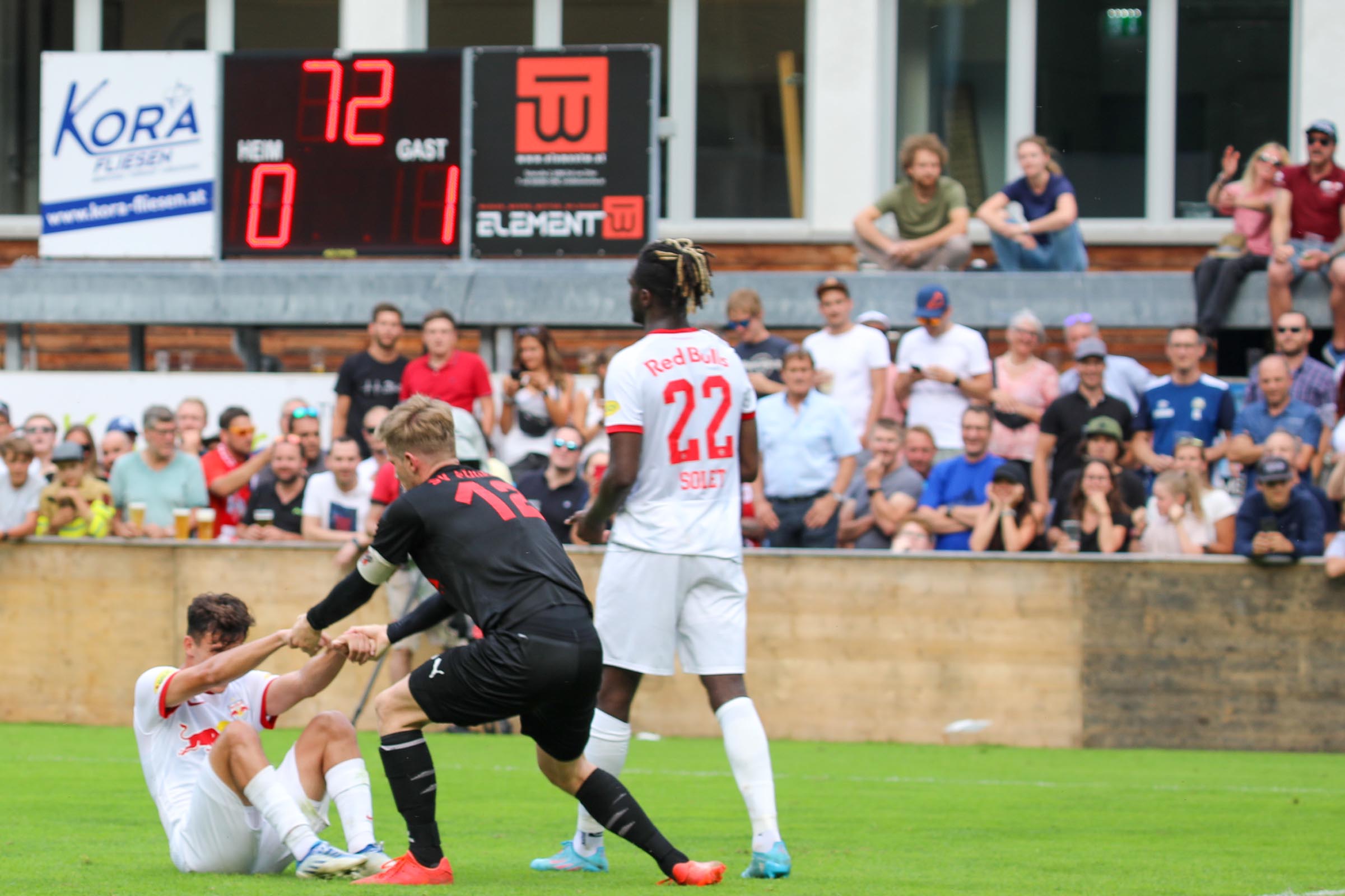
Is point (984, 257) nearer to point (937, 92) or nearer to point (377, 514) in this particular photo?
point (937, 92)

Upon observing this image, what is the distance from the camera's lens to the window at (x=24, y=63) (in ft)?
67.3

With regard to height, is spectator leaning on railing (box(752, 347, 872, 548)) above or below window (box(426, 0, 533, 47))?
below

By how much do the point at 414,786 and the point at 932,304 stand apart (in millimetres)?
7854

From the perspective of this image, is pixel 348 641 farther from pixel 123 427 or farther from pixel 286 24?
pixel 286 24

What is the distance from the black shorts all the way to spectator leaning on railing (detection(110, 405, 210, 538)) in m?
7.55

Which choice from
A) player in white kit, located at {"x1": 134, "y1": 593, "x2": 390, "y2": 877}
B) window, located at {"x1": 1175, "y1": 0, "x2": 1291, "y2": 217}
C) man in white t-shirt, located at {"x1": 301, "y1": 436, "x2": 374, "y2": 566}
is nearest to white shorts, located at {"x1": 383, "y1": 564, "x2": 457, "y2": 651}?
man in white t-shirt, located at {"x1": 301, "y1": 436, "x2": 374, "y2": 566}

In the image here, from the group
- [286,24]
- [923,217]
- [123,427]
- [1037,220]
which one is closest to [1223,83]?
[1037,220]

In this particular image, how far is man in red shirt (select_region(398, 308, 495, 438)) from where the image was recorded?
12539 mm

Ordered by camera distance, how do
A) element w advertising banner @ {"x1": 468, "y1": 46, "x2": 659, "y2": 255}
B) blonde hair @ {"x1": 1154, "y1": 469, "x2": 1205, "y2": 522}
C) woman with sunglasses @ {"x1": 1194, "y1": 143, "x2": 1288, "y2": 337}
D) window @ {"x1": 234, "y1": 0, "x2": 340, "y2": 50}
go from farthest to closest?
window @ {"x1": 234, "y1": 0, "x2": 340, "y2": 50} → element w advertising banner @ {"x1": 468, "y1": 46, "x2": 659, "y2": 255} → woman with sunglasses @ {"x1": 1194, "y1": 143, "x2": 1288, "y2": 337} → blonde hair @ {"x1": 1154, "y1": 469, "x2": 1205, "y2": 522}

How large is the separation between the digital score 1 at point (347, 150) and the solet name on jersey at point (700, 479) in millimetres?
8720

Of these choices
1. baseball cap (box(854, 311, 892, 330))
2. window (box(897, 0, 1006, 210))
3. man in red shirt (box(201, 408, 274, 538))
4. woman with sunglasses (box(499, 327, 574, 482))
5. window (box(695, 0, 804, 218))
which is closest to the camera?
man in red shirt (box(201, 408, 274, 538))

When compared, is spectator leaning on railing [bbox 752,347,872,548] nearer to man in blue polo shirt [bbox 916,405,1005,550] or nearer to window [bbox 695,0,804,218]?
man in blue polo shirt [bbox 916,405,1005,550]

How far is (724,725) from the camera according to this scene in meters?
5.84

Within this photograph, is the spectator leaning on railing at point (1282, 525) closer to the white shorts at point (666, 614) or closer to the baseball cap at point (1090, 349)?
the baseball cap at point (1090, 349)
